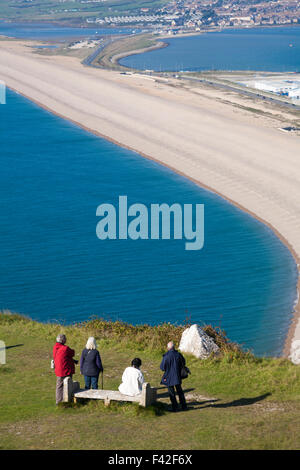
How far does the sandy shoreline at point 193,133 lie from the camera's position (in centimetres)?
5662

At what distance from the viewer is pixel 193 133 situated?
257 feet

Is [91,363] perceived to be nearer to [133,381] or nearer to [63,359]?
[63,359]

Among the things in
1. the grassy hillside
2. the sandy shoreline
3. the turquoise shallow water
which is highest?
the sandy shoreline

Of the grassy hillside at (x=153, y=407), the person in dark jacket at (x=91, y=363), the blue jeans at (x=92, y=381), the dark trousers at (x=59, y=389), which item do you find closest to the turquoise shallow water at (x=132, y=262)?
the grassy hillside at (x=153, y=407)

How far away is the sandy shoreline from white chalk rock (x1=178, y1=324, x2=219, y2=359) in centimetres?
1108

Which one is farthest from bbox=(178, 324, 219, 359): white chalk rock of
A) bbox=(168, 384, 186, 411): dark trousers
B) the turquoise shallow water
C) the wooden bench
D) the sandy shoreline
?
the sandy shoreline

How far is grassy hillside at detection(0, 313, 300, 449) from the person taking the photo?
50.2 feet

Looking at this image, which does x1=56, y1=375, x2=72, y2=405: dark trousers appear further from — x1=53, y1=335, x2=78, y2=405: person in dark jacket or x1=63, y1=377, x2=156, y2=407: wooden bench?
x1=63, y1=377, x2=156, y2=407: wooden bench

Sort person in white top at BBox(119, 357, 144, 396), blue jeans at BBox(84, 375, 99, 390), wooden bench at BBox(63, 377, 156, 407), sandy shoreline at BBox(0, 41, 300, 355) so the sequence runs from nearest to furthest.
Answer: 1. wooden bench at BBox(63, 377, 156, 407)
2. person in white top at BBox(119, 357, 144, 396)
3. blue jeans at BBox(84, 375, 99, 390)
4. sandy shoreline at BBox(0, 41, 300, 355)

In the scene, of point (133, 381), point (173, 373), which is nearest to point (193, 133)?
point (173, 373)

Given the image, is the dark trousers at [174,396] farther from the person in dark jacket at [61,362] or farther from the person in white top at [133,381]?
the person in dark jacket at [61,362]

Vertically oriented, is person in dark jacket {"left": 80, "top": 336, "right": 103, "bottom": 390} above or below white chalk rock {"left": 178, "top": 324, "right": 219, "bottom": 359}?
above

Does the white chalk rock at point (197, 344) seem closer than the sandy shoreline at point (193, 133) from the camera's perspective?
Yes

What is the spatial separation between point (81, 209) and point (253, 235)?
45.3 ft
